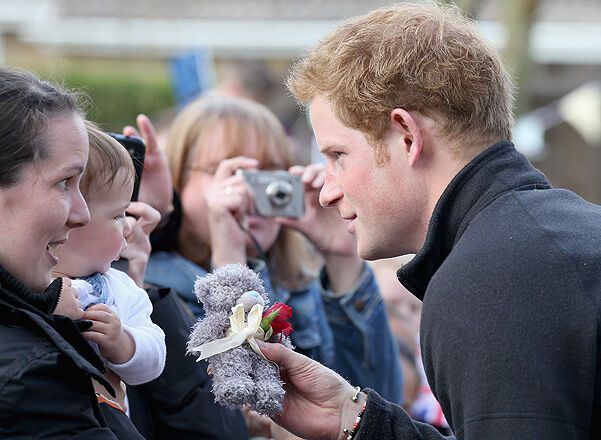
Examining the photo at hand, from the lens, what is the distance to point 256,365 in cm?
234

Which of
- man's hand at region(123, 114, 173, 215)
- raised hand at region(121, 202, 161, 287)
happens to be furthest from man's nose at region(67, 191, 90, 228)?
man's hand at region(123, 114, 173, 215)

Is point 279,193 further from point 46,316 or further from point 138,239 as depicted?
point 46,316

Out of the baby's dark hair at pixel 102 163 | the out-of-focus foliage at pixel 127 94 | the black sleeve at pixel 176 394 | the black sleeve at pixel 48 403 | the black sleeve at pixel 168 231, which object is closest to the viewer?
the black sleeve at pixel 48 403

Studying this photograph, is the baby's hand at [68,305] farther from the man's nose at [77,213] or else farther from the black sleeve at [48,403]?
the black sleeve at [48,403]

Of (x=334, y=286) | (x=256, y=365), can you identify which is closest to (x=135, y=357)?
(x=256, y=365)

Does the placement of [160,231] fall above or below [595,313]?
below

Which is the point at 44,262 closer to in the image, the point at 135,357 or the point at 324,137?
the point at 135,357

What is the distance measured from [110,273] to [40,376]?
744 millimetres

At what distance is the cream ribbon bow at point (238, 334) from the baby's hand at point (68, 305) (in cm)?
A: 27

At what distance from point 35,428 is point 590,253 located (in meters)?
1.08

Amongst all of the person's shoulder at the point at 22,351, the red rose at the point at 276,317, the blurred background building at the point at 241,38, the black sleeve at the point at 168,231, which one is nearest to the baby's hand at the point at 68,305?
the person's shoulder at the point at 22,351

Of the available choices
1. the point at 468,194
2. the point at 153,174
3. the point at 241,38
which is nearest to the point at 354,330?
the point at 153,174

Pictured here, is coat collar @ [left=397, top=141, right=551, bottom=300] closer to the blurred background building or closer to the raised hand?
the raised hand

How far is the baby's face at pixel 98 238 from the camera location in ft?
8.04
